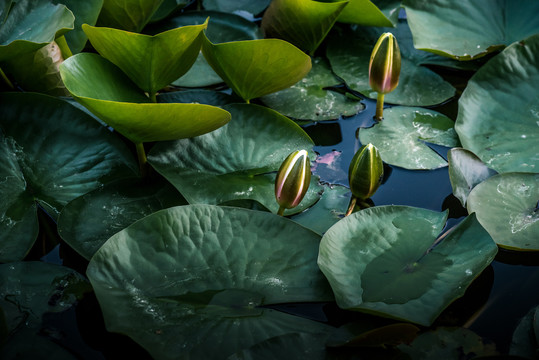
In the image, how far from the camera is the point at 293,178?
109cm

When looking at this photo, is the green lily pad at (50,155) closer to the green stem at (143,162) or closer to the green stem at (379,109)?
the green stem at (143,162)

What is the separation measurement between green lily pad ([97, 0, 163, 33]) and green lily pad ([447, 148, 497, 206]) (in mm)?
968

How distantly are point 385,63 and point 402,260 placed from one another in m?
0.61

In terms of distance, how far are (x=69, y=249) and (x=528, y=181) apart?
3.65 feet

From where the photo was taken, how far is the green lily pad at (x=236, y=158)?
1.21m

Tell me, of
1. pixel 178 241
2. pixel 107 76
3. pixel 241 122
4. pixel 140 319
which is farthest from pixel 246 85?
pixel 140 319

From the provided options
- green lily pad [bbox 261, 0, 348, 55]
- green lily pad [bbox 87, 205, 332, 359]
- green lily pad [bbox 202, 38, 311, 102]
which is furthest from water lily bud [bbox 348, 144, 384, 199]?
green lily pad [bbox 261, 0, 348, 55]

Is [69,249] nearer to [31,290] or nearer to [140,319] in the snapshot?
[31,290]

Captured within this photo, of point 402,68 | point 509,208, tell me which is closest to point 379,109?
point 402,68

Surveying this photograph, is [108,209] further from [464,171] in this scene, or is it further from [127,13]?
[464,171]

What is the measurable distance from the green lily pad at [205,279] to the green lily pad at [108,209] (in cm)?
13

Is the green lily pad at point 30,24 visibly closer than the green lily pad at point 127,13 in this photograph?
Yes

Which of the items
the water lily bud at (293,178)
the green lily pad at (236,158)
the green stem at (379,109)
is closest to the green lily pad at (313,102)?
the green stem at (379,109)

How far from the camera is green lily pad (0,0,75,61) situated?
1215 millimetres
